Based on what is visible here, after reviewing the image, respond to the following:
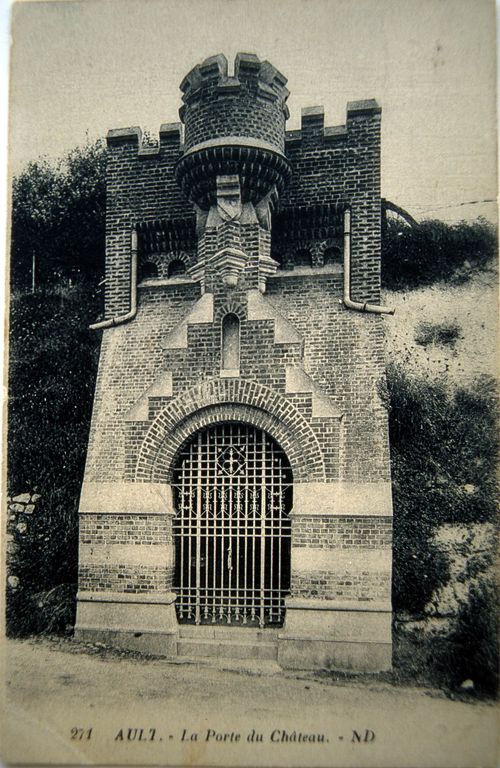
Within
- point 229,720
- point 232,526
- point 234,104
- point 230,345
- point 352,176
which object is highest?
point 234,104

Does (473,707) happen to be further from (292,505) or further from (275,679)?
(292,505)

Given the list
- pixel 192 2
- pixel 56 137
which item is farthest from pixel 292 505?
pixel 192 2

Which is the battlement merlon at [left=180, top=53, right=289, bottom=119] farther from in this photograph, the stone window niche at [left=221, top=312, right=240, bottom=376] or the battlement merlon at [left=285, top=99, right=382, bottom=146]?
the stone window niche at [left=221, top=312, right=240, bottom=376]

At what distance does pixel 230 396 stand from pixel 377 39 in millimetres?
4661

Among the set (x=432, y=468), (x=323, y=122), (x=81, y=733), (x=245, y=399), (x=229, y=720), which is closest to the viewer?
(x=229, y=720)

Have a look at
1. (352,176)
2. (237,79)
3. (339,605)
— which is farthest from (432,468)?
(237,79)

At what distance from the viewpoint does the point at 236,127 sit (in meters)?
9.66

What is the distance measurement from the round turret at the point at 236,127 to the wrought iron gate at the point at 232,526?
3277mm

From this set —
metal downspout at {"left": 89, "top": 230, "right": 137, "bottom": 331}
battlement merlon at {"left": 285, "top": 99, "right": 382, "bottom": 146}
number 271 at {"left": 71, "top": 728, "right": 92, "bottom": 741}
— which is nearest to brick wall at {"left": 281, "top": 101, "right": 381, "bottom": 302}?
battlement merlon at {"left": 285, "top": 99, "right": 382, "bottom": 146}

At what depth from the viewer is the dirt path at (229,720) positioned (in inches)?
324

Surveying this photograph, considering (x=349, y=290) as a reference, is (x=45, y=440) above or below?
below

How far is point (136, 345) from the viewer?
1005 centimetres

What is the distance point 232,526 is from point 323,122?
212 inches

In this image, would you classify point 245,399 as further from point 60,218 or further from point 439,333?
point 60,218
